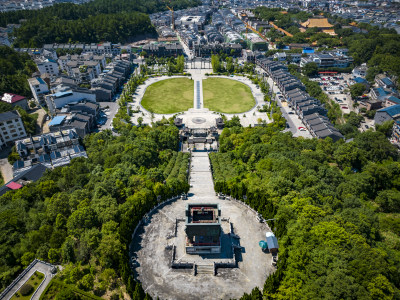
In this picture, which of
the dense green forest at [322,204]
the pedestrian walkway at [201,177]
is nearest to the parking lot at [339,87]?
the dense green forest at [322,204]

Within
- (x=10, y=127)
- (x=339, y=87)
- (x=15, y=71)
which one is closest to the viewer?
(x=10, y=127)

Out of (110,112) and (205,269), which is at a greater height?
(205,269)

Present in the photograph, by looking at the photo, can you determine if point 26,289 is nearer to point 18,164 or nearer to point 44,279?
point 44,279

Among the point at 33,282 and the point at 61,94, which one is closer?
the point at 33,282

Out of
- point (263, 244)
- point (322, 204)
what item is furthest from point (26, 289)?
point (322, 204)

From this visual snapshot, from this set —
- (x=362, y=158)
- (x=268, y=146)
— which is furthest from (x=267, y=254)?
(x=362, y=158)

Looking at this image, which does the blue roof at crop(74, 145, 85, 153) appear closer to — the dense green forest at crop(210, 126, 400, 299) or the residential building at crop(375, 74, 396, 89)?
the dense green forest at crop(210, 126, 400, 299)
